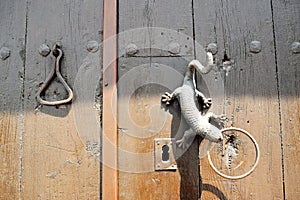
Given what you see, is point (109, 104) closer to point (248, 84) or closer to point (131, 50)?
point (131, 50)

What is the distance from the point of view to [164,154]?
1.11 m

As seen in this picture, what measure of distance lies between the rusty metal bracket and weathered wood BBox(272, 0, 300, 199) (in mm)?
256

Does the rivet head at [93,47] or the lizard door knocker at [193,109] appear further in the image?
the rivet head at [93,47]

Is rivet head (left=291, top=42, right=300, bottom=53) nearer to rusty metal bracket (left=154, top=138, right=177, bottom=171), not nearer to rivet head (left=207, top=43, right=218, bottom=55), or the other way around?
rivet head (left=207, top=43, right=218, bottom=55)

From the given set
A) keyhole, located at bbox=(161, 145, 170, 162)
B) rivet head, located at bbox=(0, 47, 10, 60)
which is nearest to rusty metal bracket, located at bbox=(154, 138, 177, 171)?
keyhole, located at bbox=(161, 145, 170, 162)

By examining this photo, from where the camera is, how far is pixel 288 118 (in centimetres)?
113

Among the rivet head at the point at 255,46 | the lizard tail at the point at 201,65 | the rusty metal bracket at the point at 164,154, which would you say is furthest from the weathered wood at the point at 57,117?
the rivet head at the point at 255,46

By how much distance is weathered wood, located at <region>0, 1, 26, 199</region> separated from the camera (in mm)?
1119

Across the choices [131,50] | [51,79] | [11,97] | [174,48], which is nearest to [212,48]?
[174,48]

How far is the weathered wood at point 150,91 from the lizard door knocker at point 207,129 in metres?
0.03

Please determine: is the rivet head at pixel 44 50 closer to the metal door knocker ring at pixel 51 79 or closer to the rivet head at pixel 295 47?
the metal door knocker ring at pixel 51 79

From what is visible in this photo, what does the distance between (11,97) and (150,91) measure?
1.08 ft

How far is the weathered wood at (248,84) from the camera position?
1.10 metres

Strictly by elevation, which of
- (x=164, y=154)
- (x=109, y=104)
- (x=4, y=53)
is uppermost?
(x=4, y=53)
